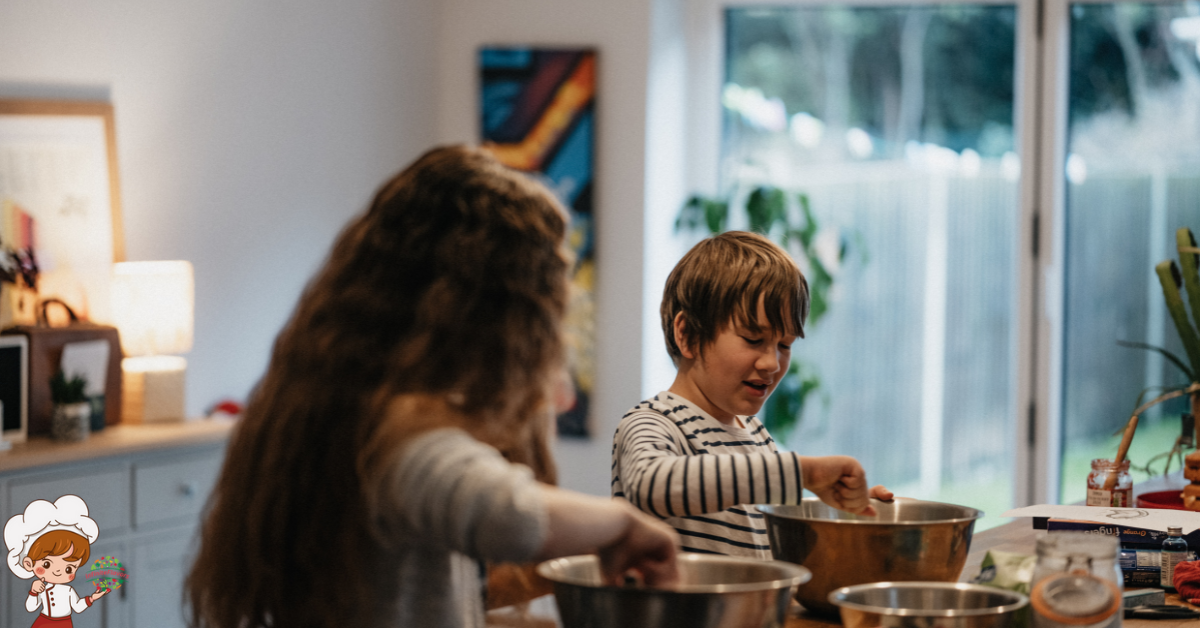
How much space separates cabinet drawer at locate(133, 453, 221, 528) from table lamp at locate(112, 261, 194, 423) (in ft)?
0.64

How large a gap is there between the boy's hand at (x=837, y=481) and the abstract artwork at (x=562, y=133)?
8.70ft

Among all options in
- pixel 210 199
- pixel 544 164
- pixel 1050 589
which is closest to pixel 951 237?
pixel 544 164

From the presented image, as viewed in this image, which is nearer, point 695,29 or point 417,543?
point 417,543

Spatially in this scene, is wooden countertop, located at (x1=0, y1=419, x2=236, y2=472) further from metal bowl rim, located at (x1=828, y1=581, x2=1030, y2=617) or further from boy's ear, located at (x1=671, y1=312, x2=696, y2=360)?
metal bowl rim, located at (x1=828, y1=581, x2=1030, y2=617)

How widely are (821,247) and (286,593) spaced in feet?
10.1

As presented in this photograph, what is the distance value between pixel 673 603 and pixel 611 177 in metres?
3.05

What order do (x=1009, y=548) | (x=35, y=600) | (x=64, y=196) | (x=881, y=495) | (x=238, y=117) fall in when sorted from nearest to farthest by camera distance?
(x=881, y=495)
(x=1009, y=548)
(x=35, y=600)
(x=64, y=196)
(x=238, y=117)

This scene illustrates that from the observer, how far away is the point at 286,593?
1.00m

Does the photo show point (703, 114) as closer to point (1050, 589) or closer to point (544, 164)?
point (544, 164)

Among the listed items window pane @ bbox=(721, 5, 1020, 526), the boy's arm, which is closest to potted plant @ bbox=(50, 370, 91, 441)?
the boy's arm

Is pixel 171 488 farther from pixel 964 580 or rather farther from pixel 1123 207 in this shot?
pixel 1123 207

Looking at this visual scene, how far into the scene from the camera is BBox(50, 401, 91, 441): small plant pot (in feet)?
9.10

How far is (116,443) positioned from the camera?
9.07 feet

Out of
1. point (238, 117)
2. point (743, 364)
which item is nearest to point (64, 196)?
point (238, 117)
